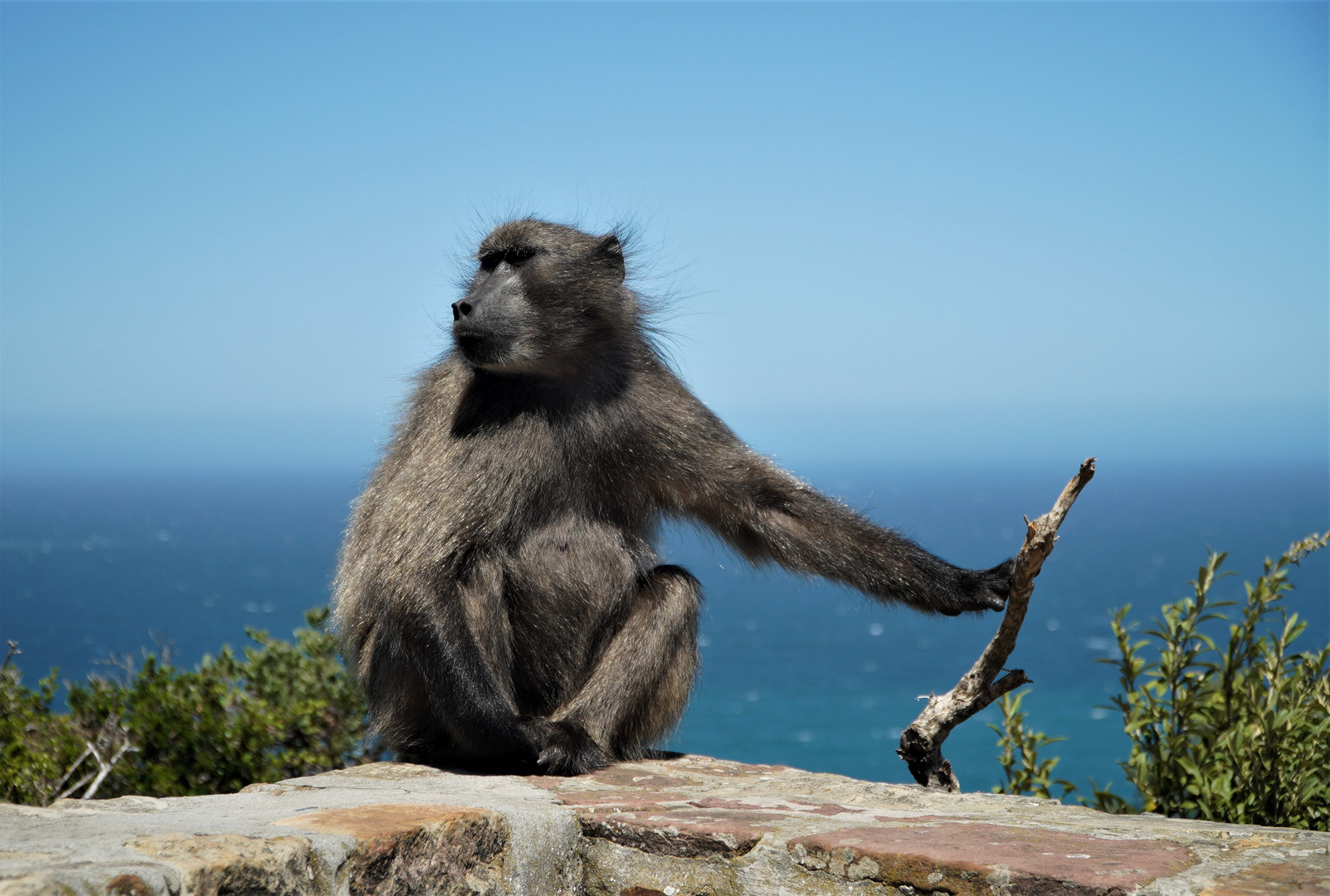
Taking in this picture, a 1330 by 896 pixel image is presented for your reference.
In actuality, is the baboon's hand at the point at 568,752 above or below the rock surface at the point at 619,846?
above

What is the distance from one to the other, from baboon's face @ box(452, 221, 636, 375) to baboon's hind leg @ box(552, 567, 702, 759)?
94 cm

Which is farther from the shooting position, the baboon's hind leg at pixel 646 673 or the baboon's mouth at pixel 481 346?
the baboon's mouth at pixel 481 346

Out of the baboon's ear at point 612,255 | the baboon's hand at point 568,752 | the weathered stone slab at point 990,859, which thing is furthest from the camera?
the baboon's ear at point 612,255

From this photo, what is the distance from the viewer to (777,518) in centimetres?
433

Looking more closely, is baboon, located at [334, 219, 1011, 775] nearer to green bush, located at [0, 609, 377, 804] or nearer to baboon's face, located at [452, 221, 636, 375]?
baboon's face, located at [452, 221, 636, 375]

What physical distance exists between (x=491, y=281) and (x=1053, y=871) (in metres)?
2.96

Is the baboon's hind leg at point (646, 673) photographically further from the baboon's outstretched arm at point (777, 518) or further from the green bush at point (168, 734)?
the green bush at point (168, 734)

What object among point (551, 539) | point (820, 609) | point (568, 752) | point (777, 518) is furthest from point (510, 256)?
point (820, 609)

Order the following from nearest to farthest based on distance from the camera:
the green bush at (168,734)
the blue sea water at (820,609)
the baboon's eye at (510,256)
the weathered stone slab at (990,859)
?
the weathered stone slab at (990,859) < the baboon's eye at (510,256) < the green bush at (168,734) < the blue sea water at (820,609)

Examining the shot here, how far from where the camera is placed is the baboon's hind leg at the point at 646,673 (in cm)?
→ 390

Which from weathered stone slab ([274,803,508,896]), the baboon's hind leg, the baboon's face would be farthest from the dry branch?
the baboon's face

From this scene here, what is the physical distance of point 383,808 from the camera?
2713 mm

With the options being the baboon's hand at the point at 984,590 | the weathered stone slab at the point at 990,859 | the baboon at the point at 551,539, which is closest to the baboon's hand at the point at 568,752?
the baboon at the point at 551,539

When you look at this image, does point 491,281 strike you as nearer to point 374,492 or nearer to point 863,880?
point 374,492
